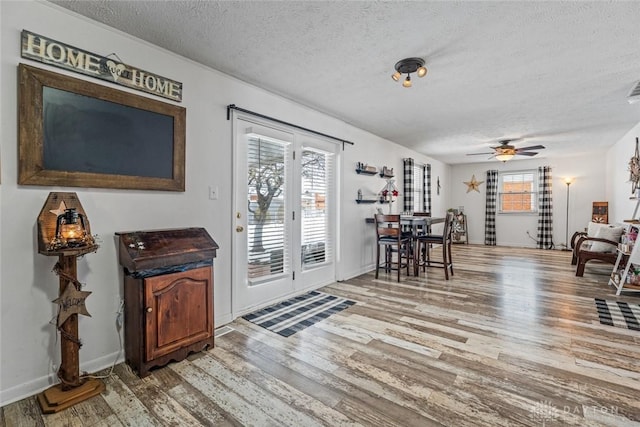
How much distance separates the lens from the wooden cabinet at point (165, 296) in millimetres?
2018

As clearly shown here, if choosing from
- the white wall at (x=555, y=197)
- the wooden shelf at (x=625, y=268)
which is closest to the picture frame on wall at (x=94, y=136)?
the wooden shelf at (x=625, y=268)

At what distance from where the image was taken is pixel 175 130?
8.13 feet

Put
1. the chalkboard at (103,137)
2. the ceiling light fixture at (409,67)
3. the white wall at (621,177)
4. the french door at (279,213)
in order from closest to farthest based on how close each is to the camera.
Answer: the chalkboard at (103,137) → the ceiling light fixture at (409,67) → the french door at (279,213) → the white wall at (621,177)

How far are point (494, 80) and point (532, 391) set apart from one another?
2.74 meters

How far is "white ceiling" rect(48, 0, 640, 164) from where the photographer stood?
1926 mm

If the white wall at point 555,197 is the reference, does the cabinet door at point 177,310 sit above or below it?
below

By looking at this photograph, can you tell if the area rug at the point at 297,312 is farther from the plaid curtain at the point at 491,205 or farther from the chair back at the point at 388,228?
the plaid curtain at the point at 491,205

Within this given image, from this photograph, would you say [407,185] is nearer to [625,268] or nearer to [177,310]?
[625,268]

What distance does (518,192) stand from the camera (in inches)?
326

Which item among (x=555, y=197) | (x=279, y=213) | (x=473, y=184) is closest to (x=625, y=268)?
(x=279, y=213)

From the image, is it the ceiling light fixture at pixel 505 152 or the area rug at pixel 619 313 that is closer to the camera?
the area rug at pixel 619 313

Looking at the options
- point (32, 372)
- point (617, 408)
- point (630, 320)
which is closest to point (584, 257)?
point (630, 320)

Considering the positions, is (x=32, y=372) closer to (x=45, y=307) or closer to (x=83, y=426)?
(x=45, y=307)

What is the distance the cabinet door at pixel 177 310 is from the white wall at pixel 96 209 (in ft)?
1.19
